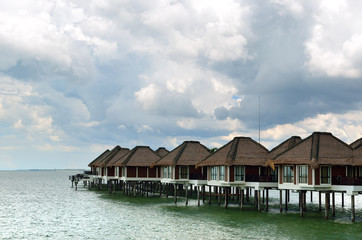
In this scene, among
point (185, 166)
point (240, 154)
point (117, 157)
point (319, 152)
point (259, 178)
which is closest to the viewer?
point (319, 152)

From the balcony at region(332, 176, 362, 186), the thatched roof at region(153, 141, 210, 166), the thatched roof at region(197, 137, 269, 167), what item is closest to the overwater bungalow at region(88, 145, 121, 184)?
the thatched roof at region(153, 141, 210, 166)

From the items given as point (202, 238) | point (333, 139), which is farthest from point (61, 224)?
point (333, 139)

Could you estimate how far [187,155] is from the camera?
55500 mm

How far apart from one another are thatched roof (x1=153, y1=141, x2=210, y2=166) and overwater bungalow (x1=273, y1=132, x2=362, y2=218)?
15564 millimetres

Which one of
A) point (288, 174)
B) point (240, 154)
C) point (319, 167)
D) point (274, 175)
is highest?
point (240, 154)

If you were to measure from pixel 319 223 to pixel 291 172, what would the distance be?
5.36 m

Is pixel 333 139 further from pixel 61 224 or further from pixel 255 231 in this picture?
pixel 61 224

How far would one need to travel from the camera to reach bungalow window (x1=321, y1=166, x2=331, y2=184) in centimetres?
3803

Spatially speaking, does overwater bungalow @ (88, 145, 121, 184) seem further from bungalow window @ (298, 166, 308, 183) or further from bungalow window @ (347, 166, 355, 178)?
bungalow window @ (347, 166, 355, 178)

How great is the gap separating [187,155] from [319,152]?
2047 centimetres

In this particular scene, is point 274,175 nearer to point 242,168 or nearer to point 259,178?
point 259,178

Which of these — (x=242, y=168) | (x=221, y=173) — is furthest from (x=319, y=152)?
(x=221, y=173)

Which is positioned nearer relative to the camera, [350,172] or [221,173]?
[350,172]

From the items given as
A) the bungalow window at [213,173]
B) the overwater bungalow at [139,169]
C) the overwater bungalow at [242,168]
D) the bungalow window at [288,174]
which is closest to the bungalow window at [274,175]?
the overwater bungalow at [242,168]
